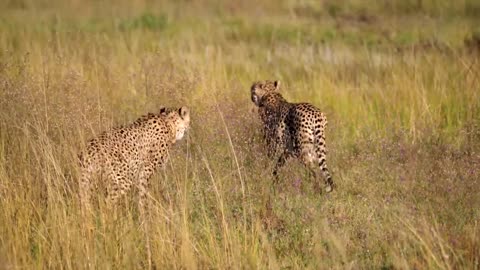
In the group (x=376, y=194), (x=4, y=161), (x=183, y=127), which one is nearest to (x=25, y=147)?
(x=4, y=161)

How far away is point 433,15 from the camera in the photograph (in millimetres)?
15438

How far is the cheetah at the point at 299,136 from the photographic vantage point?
6023 mm

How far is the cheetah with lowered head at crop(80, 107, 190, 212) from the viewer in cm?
495

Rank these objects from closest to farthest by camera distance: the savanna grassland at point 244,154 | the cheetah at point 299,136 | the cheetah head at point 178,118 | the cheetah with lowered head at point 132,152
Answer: the savanna grassland at point 244,154 → the cheetah with lowered head at point 132,152 → the cheetah head at point 178,118 → the cheetah at point 299,136

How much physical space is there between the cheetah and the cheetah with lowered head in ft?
2.34

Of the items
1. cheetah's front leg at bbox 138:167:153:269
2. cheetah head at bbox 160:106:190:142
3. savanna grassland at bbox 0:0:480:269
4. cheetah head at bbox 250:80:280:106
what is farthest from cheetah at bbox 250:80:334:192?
cheetah's front leg at bbox 138:167:153:269

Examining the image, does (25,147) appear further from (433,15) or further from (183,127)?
(433,15)

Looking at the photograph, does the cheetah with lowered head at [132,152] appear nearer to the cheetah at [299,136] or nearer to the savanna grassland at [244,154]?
the savanna grassland at [244,154]

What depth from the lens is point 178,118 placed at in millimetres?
5926

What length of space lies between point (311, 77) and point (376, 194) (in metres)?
3.47

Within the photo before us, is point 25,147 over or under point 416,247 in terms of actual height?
over

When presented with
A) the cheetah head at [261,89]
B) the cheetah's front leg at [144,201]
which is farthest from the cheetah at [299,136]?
the cheetah's front leg at [144,201]

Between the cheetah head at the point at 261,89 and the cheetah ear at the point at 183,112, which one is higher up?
the cheetah ear at the point at 183,112

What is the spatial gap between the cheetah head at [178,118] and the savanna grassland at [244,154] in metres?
0.19
